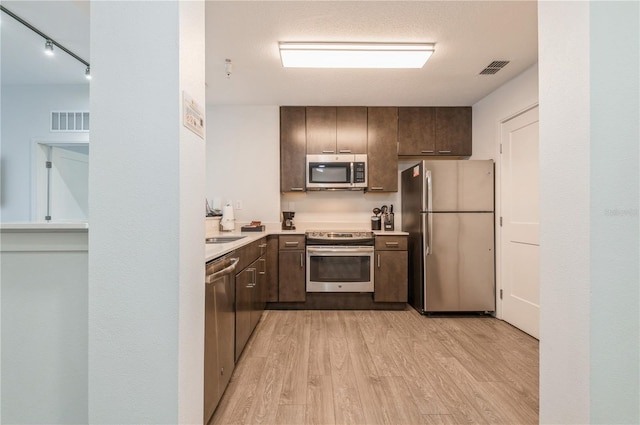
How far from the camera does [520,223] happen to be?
285cm

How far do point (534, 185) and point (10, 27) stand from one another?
Answer: 4.48 m

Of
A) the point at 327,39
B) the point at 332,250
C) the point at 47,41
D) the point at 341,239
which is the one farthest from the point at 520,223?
the point at 47,41

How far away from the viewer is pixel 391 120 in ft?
11.9

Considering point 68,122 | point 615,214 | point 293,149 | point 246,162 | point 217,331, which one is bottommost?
point 217,331

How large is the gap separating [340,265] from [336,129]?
5.55ft

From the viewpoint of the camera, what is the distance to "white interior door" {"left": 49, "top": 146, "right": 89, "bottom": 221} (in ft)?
10.5

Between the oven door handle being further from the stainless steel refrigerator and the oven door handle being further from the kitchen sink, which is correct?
the kitchen sink

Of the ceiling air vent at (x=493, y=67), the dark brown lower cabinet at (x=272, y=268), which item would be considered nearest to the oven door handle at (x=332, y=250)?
the dark brown lower cabinet at (x=272, y=268)

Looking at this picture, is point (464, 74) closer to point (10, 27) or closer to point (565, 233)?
point (565, 233)

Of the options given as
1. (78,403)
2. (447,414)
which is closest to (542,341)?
(447,414)

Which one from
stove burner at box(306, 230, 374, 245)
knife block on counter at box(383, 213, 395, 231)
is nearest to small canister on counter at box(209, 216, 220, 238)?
stove burner at box(306, 230, 374, 245)

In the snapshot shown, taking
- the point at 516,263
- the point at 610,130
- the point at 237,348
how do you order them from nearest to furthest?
the point at 610,130
the point at 237,348
the point at 516,263

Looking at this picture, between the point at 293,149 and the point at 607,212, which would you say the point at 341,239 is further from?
the point at 607,212

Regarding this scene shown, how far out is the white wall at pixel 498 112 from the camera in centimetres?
268
